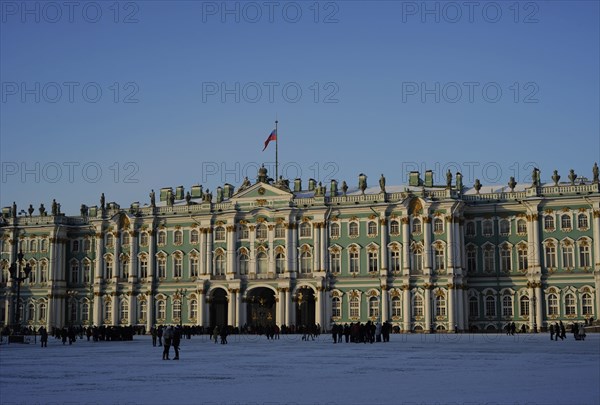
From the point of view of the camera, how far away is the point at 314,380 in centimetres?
2173

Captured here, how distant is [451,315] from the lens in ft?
234

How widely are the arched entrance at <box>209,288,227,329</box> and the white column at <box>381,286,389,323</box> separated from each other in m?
15.5

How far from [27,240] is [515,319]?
161 feet

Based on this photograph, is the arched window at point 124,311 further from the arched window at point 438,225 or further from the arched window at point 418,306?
the arched window at point 438,225

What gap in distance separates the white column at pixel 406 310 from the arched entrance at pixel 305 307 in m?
8.56

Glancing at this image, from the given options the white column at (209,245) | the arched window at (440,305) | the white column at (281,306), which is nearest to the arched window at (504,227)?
the arched window at (440,305)

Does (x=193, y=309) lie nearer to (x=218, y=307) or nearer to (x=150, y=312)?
(x=218, y=307)

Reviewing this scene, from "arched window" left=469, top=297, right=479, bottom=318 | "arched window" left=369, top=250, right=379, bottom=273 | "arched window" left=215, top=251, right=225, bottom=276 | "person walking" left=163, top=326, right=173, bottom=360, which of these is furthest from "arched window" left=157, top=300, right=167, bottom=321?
"person walking" left=163, top=326, right=173, bottom=360

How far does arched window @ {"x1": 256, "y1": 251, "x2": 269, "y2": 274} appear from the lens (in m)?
78.8

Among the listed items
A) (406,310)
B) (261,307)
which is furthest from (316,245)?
(406,310)

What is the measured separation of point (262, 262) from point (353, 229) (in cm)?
899

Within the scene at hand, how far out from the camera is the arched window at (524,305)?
71.6 m

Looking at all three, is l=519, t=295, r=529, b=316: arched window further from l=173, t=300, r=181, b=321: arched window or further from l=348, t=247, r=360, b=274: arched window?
l=173, t=300, r=181, b=321: arched window

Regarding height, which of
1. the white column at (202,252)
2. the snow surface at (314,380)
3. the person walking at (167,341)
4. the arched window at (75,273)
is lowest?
the snow surface at (314,380)
